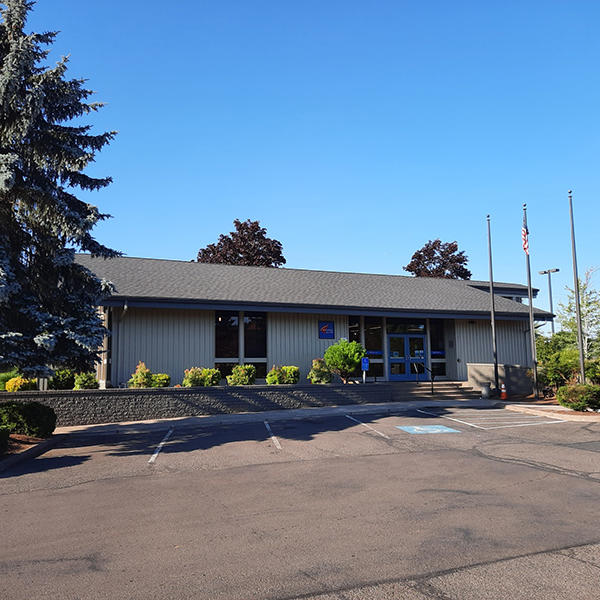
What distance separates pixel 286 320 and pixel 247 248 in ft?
89.2

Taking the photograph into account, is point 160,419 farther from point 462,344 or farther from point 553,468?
point 462,344

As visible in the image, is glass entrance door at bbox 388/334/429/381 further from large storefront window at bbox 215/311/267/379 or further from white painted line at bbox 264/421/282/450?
white painted line at bbox 264/421/282/450

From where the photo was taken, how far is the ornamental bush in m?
19.3

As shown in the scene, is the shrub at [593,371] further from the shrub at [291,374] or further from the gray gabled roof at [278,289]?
the shrub at [291,374]

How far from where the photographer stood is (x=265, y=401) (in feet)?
60.7

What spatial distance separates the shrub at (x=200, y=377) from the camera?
1827cm

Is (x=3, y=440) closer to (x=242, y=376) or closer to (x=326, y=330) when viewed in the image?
(x=242, y=376)

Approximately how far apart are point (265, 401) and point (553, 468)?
11062 millimetres

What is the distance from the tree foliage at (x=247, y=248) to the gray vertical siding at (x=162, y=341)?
27.5 m

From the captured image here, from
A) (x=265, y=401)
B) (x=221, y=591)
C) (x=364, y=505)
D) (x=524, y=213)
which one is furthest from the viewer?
(x=524, y=213)

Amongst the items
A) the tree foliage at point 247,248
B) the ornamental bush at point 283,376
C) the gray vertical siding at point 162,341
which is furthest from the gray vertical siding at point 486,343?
the tree foliage at point 247,248

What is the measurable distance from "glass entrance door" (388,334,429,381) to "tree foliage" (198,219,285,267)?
83.2 ft

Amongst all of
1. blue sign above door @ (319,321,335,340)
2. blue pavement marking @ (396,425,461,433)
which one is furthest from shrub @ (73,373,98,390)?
blue pavement marking @ (396,425,461,433)

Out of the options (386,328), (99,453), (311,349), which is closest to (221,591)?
(99,453)
